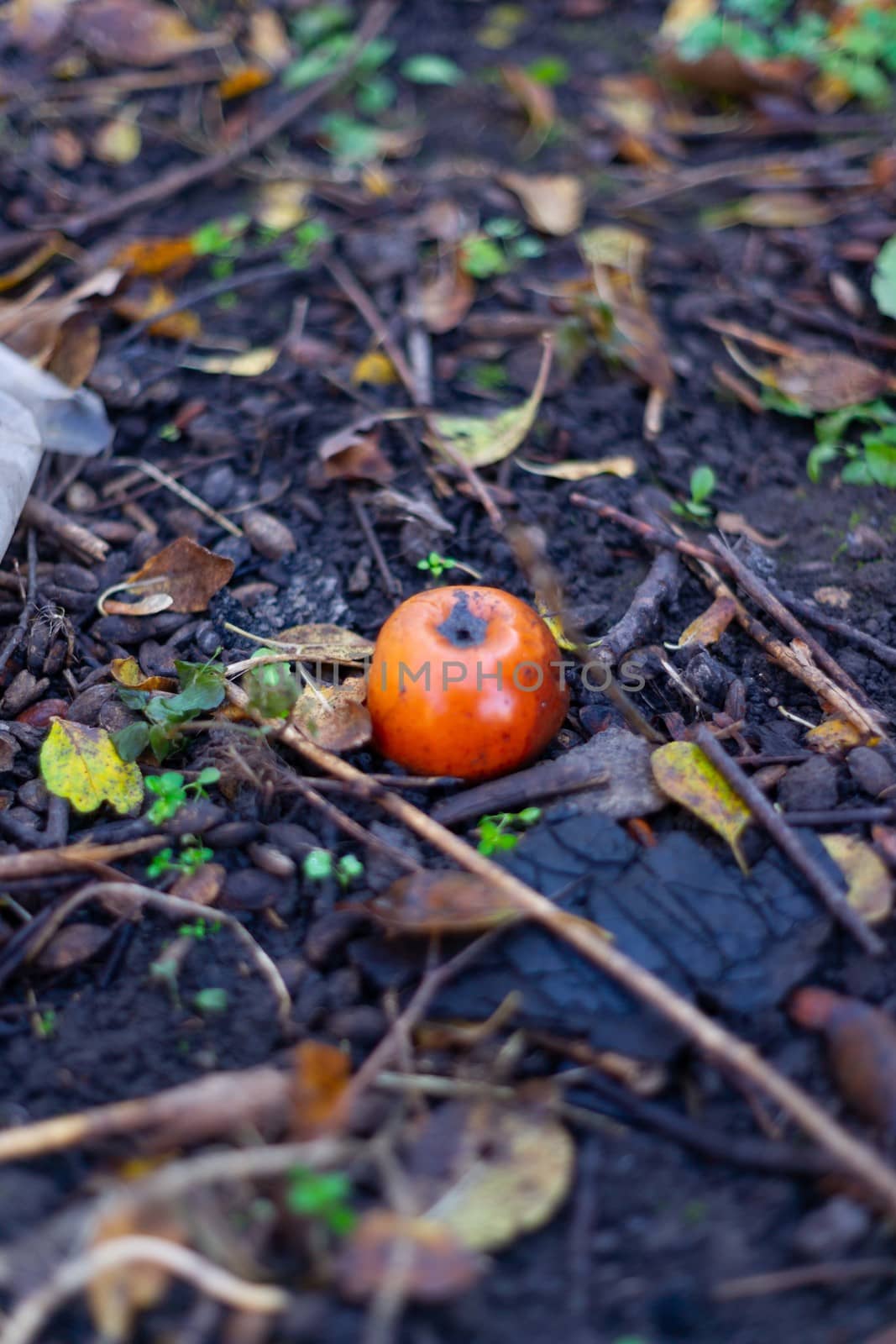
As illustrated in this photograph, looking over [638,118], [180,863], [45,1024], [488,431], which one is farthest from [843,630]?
[638,118]

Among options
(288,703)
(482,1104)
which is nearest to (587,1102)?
(482,1104)

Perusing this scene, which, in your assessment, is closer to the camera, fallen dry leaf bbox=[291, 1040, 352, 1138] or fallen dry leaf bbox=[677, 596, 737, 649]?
fallen dry leaf bbox=[291, 1040, 352, 1138]

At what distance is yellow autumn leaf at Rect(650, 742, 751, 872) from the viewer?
2549mm

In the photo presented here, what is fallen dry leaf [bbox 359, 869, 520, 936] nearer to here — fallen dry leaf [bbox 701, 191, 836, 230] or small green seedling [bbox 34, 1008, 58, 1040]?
small green seedling [bbox 34, 1008, 58, 1040]

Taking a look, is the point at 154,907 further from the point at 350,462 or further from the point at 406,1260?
the point at 350,462

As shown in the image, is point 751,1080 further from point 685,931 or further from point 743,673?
point 743,673

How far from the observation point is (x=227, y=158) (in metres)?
4.79

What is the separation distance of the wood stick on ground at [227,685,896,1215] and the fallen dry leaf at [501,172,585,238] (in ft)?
9.51

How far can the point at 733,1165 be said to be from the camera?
1984mm

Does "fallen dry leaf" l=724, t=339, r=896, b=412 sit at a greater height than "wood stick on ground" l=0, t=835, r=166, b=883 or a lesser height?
greater

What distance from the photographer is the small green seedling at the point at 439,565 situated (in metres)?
3.27

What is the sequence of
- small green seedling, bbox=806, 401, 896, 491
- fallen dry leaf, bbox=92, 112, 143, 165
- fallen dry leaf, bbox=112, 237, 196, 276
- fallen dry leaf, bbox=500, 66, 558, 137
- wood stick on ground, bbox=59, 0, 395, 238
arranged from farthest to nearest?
fallen dry leaf, bbox=500, 66, 558, 137
fallen dry leaf, bbox=92, 112, 143, 165
wood stick on ground, bbox=59, 0, 395, 238
fallen dry leaf, bbox=112, 237, 196, 276
small green seedling, bbox=806, 401, 896, 491

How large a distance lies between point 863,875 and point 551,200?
3.33m

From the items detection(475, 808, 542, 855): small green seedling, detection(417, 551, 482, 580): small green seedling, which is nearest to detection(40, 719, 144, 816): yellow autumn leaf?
detection(475, 808, 542, 855): small green seedling
